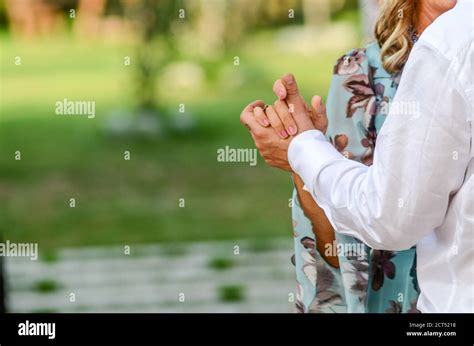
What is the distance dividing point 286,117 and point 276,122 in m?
0.02

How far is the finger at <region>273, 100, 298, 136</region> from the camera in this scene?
5.38ft

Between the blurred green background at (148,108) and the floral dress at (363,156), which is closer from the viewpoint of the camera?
the floral dress at (363,156)

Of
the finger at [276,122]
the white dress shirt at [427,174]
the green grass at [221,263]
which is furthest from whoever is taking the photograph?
the green grass at [221,263]

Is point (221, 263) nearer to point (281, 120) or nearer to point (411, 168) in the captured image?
point (281, 120)

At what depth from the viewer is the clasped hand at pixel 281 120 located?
5.41 feet

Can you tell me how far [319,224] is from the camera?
6.35ft

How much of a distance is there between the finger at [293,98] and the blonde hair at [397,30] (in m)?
0.29
